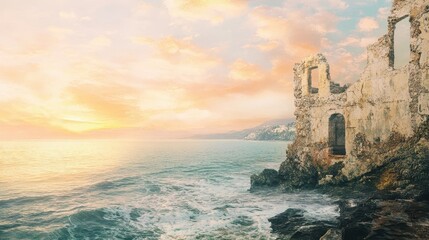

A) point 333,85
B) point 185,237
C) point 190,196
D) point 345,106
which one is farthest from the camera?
point 190,196

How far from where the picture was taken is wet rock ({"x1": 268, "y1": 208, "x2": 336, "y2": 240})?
11102mm

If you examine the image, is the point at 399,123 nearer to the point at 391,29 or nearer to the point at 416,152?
the point at 416,152

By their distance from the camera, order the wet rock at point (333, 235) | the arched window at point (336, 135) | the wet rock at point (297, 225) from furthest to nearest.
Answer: the arched window at point (336, 135) → the wet rock at point (297, 225) → the wet rock at point (333, 235)

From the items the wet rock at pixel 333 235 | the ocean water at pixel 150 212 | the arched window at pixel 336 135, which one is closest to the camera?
the wet rock at pixel 333 235

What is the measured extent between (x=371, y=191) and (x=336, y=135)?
785 cm

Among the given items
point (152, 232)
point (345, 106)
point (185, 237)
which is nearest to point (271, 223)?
point (185, 237)

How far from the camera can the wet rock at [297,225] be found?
36.4ft

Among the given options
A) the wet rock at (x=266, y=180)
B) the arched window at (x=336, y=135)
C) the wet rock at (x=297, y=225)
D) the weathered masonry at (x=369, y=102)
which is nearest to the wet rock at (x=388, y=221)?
the wet rock at (x=297, y=225)

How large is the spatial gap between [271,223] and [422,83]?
1118cm

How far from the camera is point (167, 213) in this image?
1919 cm

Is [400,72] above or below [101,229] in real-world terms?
above

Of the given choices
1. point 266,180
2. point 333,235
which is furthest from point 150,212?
point 333,235

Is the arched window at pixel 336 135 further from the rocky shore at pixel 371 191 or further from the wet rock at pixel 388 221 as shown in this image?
the wet rock at pixel 388 221

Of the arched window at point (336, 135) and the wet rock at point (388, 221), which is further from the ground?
the arched window at point (336, 135)
